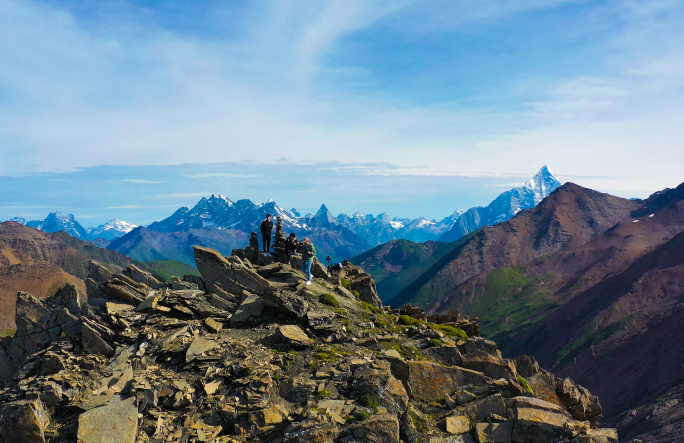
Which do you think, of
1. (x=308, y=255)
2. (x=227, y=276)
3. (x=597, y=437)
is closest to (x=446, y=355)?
(x=597, y=437)

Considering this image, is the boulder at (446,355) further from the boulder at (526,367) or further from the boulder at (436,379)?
the boulder at (526,367)

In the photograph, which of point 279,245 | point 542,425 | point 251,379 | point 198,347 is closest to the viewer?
point 542,425

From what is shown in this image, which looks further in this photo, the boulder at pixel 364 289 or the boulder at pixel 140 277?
the boulder at pixel 364 289

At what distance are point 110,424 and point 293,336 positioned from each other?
1240 centimetres

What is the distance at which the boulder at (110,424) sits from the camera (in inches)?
814

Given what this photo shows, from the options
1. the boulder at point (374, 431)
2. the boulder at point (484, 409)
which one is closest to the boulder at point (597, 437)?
the boulder at point (484, 409)

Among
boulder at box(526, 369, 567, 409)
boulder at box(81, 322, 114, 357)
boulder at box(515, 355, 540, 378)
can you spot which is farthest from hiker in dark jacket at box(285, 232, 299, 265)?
boulder at box(526, 369, 567, 409)

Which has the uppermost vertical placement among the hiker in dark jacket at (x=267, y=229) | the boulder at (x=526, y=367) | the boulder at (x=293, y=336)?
the hiker in dark jacket at (x=267, y=229)

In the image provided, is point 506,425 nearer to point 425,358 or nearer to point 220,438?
point 425,358

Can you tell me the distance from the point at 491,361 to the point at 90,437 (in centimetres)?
2490

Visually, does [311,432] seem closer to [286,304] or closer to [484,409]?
[484,409]

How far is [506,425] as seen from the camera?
77.8 feet

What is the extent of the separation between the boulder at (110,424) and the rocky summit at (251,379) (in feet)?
0.17

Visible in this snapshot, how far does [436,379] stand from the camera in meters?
27.7
